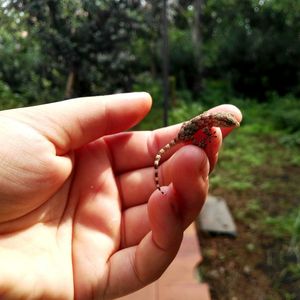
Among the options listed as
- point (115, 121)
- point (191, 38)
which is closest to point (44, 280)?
point (115, 121)

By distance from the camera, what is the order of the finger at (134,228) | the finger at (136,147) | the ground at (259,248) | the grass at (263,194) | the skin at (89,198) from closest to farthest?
1. the skin at (89,198)
2. the finger at (134,228)
3. the finger at (136,147)
4. the ground at (259,248)
5. the grass at (263,194)

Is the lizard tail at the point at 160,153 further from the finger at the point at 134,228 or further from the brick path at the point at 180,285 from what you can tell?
the brick path at the point at 180,285

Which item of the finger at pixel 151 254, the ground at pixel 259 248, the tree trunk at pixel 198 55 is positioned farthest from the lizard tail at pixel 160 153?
the tree trunk at pixel 198 55

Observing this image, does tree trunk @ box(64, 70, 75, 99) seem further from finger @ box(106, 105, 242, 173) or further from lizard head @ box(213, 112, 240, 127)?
lizard head @ box(213, 112, 240, 127)

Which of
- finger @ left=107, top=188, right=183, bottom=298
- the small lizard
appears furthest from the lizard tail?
finger @ left=107, top=188, right=183, bottom=298

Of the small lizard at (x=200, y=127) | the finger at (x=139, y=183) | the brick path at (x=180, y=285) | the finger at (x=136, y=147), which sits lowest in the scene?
the brick path at (x=180, y=285)

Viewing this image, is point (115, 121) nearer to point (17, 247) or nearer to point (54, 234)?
point (54, 234)

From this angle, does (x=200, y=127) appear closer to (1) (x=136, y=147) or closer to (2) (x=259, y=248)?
(1) (x=136, y=147)
